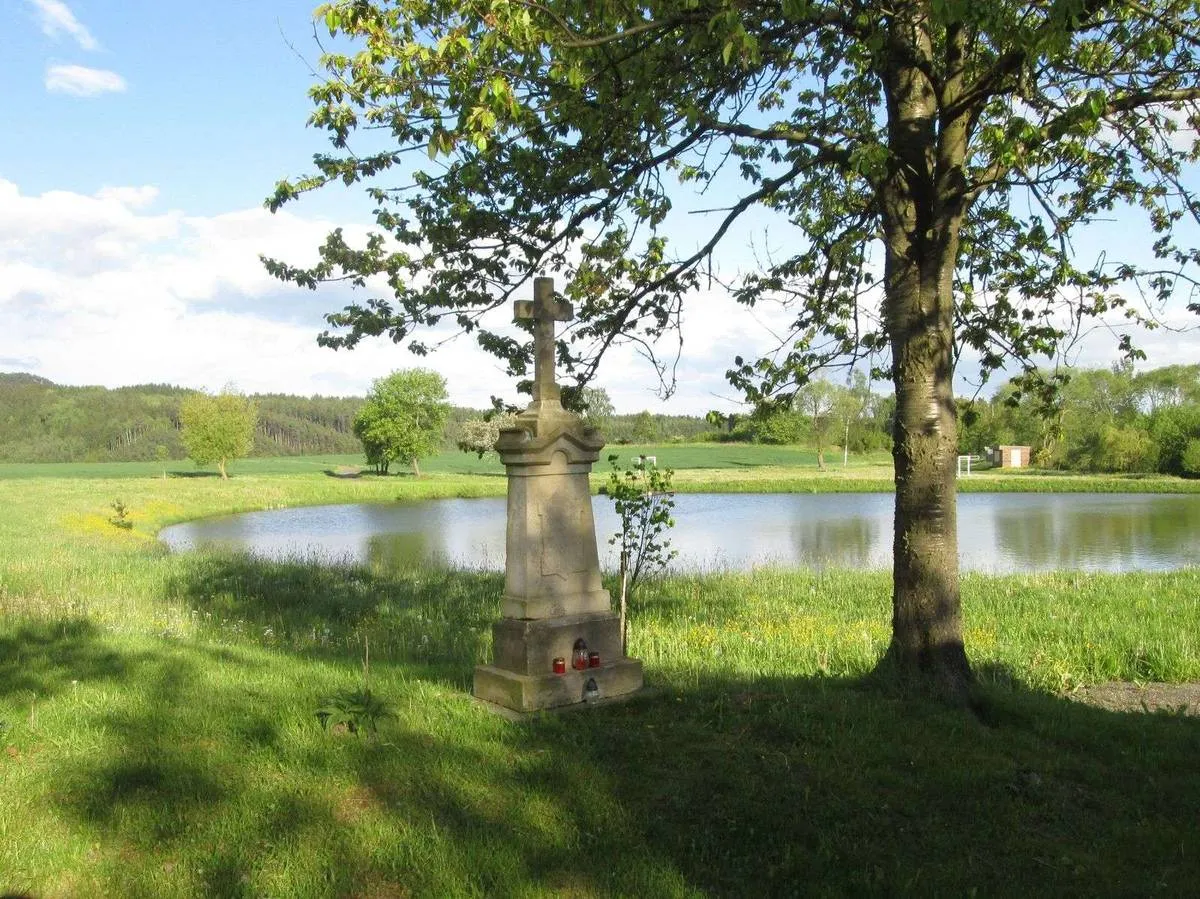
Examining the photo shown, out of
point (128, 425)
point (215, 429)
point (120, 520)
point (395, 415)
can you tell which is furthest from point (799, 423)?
point (128, 425)

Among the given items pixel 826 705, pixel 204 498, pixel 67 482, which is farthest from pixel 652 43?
pixel 67 482

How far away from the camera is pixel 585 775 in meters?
4.76

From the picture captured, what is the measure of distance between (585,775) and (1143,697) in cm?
549

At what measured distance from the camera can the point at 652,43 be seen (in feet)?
21.4

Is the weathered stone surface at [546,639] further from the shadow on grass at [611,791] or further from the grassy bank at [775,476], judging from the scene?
the grassy bank at [775,476]

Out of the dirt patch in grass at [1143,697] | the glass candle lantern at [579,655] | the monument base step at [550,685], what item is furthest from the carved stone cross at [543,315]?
the dirt patch in grass at [1143,697]

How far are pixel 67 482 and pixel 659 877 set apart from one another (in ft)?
190

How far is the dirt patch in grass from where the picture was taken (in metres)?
7.20

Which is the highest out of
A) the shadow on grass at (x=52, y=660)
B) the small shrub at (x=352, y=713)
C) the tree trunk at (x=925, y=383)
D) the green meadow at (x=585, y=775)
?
the tree trunk at (x=925, y=383)

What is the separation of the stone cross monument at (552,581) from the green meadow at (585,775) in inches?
11.3

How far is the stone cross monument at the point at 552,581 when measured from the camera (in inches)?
240

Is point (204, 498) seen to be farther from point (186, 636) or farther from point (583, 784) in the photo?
point (583, 784)

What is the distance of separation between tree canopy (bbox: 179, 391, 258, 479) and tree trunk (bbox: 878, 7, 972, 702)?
5884 centimetres

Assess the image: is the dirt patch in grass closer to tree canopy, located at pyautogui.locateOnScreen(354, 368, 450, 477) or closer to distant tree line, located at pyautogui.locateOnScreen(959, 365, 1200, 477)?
distant tree line, located at pyautogui.locateOnScreen(959, 365, 1200, 477)
